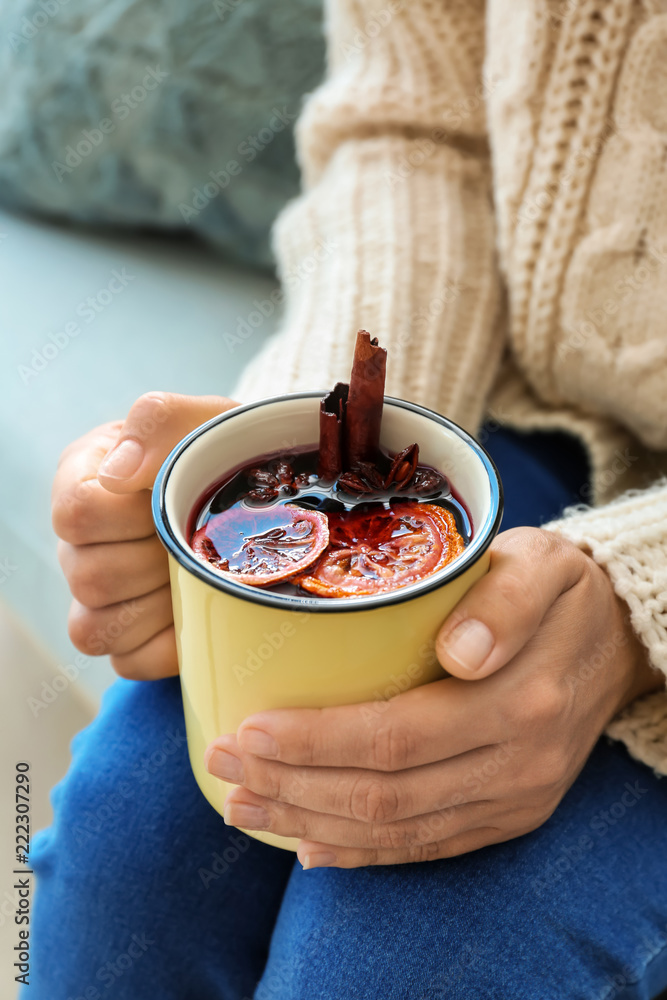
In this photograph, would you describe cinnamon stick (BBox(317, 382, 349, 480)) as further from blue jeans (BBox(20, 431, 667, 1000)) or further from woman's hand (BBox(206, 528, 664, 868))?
blue jeans (BBox(20, 431, 667, 1000))

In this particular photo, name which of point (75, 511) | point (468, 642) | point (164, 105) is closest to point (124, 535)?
point (75, 511)

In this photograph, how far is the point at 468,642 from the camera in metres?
0.46

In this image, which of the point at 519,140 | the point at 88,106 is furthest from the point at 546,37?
the point at 88,106

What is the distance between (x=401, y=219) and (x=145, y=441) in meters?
0.51

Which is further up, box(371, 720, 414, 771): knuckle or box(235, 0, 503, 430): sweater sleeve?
box(235, 0, 503, 430): sweater sleeve

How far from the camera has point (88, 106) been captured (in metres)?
1.37

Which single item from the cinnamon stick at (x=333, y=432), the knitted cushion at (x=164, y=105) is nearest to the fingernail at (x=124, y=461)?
the cinnamon stick at (x=333, y=432)

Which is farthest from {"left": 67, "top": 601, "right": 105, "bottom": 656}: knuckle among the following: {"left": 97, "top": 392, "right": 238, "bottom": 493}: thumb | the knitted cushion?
the knitted cushion

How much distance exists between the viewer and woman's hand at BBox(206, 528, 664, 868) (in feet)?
1.55

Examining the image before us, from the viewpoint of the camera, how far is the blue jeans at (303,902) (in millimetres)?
574

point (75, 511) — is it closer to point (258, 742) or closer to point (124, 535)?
point (124, 535)

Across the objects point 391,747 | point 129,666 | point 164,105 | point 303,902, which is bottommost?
point 303,902

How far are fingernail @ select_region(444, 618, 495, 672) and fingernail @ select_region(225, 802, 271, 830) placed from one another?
0.17m

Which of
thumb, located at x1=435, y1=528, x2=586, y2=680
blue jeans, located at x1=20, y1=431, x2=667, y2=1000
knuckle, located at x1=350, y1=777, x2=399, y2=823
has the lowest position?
blue jeans, located at x1=20, y1=431, x2=667, y2=1000
